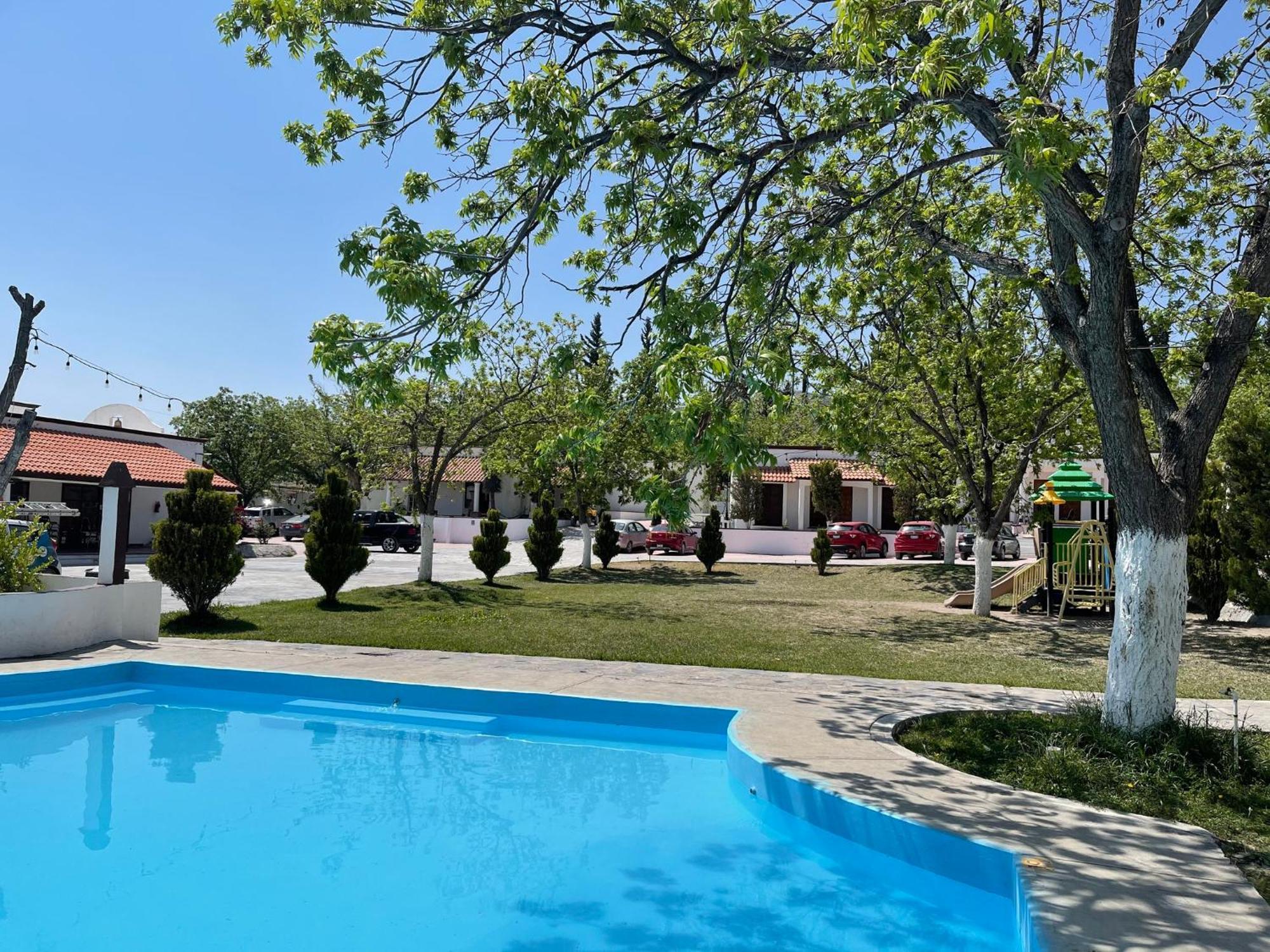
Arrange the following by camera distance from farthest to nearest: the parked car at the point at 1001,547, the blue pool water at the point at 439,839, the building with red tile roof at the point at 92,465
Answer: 1. the parked car at the point at 1001,547
2. the building with red tile roof at the point at 92,465
3. the blue pool water at the point at 439,839

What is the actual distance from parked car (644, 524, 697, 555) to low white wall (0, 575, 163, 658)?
2599 centimetres

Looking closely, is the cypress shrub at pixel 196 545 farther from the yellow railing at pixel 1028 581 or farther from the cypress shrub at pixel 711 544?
the cypress shrub at pixel 711 544

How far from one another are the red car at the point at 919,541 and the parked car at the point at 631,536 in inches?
417

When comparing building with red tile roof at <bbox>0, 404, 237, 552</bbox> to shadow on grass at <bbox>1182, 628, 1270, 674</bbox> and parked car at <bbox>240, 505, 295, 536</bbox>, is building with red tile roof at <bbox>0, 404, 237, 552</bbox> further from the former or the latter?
shadow on grass at <bbox>1182, 628, 1270, 674</bbox>

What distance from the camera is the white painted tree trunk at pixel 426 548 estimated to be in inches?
898

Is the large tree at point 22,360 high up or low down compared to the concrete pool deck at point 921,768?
up

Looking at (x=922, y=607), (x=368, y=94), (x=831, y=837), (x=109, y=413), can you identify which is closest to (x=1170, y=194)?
(x=831, y=837)

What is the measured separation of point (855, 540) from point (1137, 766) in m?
31.3

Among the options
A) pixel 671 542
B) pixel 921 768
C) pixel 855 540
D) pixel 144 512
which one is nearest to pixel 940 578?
pixel 855 540

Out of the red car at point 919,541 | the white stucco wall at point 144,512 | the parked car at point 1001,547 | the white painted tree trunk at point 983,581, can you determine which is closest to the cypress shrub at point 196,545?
the white painted tree trunk at point 983,581

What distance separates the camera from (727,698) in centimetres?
902

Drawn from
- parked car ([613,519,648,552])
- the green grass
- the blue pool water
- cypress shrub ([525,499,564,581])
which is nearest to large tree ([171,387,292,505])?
parked car ([613,519,648,552])

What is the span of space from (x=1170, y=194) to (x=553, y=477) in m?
22.2

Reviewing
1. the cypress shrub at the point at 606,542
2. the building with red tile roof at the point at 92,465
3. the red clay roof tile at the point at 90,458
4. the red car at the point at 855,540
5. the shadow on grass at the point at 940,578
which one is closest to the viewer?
the shadow on grass at the point at 940,578
